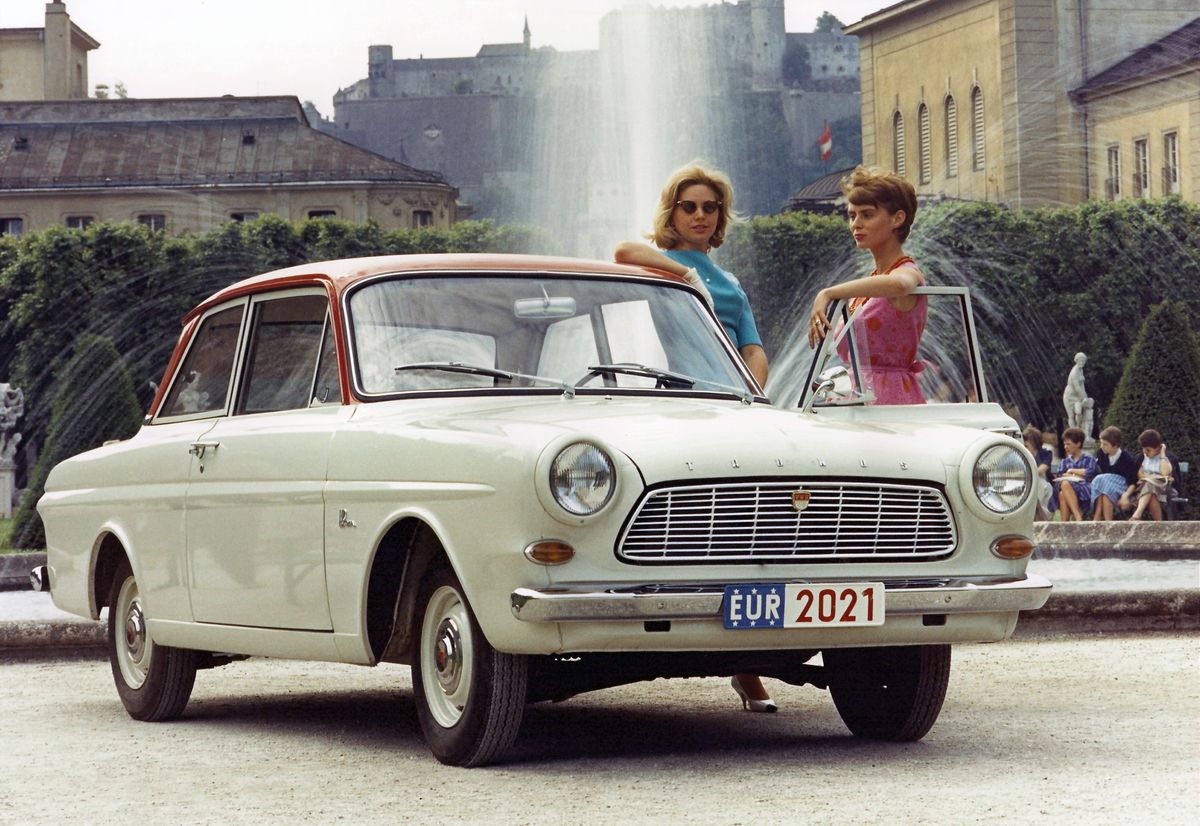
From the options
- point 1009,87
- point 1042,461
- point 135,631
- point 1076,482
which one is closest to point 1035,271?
point 1009,87

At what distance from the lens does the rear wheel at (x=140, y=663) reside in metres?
8.48

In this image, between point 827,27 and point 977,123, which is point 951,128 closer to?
point 977,123

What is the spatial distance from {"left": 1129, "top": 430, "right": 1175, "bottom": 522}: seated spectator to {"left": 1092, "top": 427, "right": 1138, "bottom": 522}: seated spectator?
111 millimetres

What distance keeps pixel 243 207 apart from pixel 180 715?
79.4 meters

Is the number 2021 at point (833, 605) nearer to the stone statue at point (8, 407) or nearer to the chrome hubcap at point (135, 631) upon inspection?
the chrome hubcap at point (135, 631)

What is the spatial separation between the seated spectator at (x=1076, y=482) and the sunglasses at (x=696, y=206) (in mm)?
13441

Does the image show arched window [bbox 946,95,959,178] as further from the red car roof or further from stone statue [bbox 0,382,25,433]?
the red car roof

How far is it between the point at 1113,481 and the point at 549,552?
616 inches

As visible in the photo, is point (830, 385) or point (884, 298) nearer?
point (830, 385)

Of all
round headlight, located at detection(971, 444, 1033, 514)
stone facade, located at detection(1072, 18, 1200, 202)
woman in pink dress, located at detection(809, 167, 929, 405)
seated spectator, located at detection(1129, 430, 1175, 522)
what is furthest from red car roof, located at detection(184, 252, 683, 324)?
stone facade, located at detection(1072, 18, 1200, 202)

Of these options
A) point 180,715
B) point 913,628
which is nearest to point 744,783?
point 913,628

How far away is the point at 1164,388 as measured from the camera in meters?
25.0

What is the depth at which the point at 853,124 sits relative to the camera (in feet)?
576

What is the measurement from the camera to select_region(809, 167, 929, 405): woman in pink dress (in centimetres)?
779
